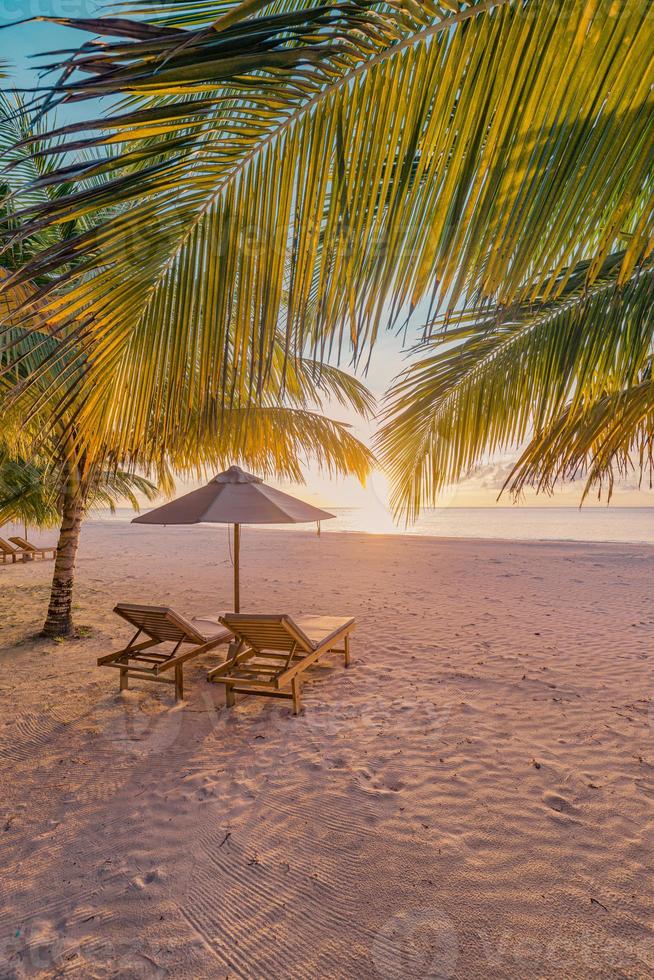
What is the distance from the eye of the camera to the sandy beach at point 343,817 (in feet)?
6.91

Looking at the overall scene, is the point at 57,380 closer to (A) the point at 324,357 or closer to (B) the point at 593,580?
(A) the point at 324,357

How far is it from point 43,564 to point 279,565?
263 inches

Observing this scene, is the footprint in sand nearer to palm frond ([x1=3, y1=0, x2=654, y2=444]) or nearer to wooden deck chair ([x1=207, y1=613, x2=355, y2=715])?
wooden deck chair ([x1=207, y1=613, x2=355, y2=715])

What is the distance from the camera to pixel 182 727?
13.3ft

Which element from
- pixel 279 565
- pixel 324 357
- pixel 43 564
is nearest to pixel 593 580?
pixel 279 565

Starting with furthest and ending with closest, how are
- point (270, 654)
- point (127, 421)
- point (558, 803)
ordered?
point (270, 654) → point (558, 803) → point (127, 421)

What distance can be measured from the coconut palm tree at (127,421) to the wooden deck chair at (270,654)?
1579mm

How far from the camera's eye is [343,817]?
2.92m

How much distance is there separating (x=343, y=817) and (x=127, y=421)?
2.58m

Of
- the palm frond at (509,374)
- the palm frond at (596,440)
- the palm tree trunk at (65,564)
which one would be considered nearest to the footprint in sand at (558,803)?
the palm frond at (596,440)

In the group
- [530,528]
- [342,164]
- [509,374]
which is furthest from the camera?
[530,528]

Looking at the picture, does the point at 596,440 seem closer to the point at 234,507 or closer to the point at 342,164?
the point at 342,164

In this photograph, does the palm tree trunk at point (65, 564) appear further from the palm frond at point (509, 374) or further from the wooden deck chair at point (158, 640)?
the palm frond at point (509, 374)

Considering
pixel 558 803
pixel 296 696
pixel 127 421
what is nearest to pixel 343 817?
pixel 558 803
